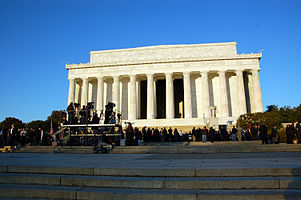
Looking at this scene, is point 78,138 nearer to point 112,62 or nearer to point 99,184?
point 99,184

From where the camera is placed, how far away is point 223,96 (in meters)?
44.5

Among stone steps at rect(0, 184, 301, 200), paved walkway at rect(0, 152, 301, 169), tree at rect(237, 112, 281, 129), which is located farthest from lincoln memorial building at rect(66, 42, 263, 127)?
stone steps at rect(0, 184, 301, 200)

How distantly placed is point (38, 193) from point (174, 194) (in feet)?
10.3

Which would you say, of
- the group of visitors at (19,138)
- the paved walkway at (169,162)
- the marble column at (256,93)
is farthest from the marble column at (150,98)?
the paved walkway at (169,162)

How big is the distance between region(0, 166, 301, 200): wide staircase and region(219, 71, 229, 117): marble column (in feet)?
129

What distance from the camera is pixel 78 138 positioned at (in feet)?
68.3

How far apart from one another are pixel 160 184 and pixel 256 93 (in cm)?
4385

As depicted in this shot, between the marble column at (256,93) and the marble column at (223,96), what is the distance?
5.56m

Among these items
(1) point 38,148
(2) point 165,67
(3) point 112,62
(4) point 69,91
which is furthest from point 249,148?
(4) point 69,91

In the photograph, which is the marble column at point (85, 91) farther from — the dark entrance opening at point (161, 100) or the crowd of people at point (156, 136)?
the crowd of people at point (156, 136)

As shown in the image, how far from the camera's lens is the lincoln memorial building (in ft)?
146

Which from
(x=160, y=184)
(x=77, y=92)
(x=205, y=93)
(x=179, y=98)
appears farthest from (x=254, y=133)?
(x=77, y=92)

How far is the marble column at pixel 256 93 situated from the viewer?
43.1 meters

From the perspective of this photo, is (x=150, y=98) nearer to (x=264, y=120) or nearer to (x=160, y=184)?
(x=264, y=120)
